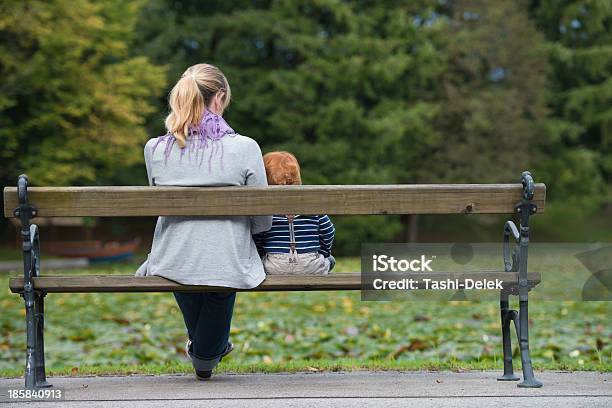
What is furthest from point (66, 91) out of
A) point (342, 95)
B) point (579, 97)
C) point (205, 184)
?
point (205, 184)

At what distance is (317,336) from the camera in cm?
889

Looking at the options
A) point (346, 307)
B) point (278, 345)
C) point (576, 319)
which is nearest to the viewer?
point (278, 345)

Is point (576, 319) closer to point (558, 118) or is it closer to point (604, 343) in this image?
point (604, 343)

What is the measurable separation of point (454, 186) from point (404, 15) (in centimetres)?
2945

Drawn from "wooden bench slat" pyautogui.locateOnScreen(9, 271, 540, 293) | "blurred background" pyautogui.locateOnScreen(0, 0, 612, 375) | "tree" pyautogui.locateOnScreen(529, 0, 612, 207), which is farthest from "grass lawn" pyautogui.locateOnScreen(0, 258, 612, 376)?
"tree" pyautogui.locateOnScreen(529, 0, 612, 207)

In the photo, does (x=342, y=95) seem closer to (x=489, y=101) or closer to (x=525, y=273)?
(x=489, y=101)

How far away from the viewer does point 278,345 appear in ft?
27.2

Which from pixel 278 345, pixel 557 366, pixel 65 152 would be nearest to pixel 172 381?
pixel 557 366

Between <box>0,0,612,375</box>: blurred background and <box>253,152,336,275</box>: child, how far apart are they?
19.3 meters

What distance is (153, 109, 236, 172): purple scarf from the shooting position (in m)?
4.95

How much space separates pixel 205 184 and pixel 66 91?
2377 cm

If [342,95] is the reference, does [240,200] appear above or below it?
below

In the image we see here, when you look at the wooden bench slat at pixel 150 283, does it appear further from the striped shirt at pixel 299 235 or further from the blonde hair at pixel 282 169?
the blonde hair at pixel 282 169

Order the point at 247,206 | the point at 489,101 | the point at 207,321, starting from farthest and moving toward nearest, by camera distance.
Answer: the point at 489,101 < the point at 207,321 < the point at 247,206
